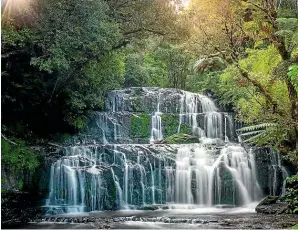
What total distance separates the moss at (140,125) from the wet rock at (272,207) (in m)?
8.63

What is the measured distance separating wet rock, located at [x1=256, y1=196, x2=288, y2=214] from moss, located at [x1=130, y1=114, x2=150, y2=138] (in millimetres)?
8629

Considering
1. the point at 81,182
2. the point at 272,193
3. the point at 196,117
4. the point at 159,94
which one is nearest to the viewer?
the point at 81,182

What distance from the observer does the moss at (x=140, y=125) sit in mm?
19125

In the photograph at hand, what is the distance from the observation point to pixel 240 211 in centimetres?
1189

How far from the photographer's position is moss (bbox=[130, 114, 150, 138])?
19125 millimetres

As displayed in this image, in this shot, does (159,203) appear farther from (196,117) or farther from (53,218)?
(196,117)

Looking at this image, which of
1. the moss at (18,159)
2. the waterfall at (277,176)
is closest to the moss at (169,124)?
the waterfall at (277,176)

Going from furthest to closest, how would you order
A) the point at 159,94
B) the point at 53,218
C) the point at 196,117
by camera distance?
the point at 159,94 → the point at 196,117 → the point at 53,218

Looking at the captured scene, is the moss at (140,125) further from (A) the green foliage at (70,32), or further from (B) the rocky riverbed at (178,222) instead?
(B) the rocky riverbed at (178,222)

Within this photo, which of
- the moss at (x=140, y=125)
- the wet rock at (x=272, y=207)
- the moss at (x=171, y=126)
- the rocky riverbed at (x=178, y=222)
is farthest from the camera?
the moss at (x=171, y=126)

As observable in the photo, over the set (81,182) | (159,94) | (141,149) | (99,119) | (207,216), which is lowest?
(207,216)

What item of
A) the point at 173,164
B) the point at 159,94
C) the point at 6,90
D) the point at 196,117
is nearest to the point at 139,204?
the point at 173,164

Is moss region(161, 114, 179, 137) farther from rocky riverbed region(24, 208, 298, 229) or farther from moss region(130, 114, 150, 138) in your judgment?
rocky riverbed region(24, 208, 298, 229)

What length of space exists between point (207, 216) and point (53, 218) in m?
4.35
